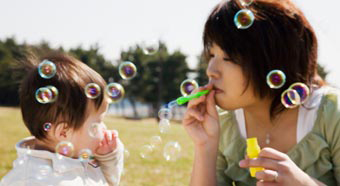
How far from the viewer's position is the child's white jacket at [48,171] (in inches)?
81.7

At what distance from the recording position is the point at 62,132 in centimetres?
226

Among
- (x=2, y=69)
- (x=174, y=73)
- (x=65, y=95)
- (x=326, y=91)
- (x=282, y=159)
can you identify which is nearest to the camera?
(x=282, y=159)

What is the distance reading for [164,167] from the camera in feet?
15.9

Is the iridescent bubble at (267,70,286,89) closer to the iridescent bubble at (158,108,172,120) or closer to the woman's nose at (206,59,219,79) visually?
the woman's nose at (206,59,219,79)

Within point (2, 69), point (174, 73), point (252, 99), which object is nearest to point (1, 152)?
point (252, 99)

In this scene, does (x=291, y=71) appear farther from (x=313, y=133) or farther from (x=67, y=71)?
(x=67, y=71)

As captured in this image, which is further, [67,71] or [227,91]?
[67,71]

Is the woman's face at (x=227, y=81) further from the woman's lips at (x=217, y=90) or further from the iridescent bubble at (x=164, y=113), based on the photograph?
the iridescent bubble at (x=164, y=113)

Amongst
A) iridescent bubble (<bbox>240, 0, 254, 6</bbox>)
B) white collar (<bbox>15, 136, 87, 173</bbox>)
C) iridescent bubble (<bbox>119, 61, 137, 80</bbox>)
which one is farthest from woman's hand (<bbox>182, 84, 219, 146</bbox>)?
iridescent bubble (<bbox>119, 61, 137, 80</bbox>)

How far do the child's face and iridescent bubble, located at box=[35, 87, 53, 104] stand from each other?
10.0 inches

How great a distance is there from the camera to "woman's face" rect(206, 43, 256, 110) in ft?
6.26

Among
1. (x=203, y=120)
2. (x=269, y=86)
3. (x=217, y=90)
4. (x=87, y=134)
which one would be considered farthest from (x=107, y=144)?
(x=269, y=86)

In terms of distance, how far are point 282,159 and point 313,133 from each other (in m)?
0.51

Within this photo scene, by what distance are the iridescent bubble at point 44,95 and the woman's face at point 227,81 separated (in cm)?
83
